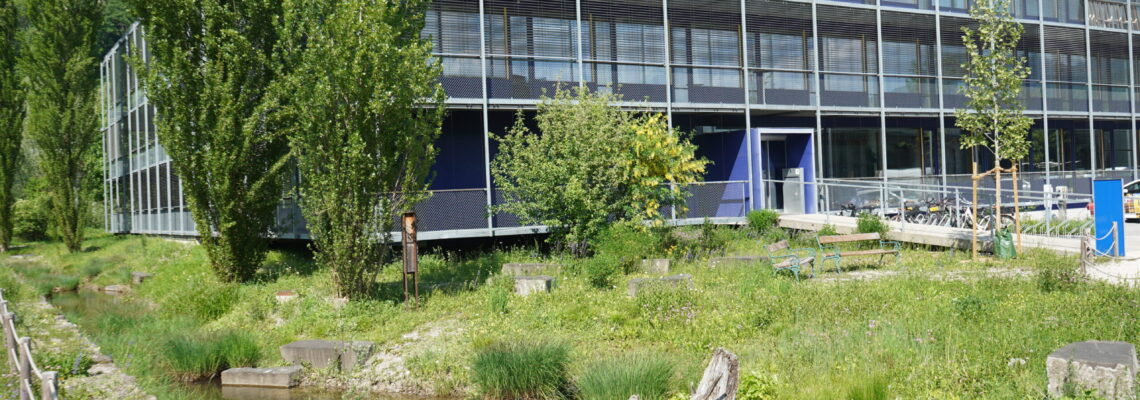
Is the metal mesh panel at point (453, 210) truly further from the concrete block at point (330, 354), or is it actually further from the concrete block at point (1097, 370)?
the concrete block at point (1097, 370)

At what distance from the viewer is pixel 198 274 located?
18141 millimetres

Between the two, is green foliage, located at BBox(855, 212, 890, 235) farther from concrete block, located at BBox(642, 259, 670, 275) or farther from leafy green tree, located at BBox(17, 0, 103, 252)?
leafy green tree, located at BBox(17, 0, 103, 252)

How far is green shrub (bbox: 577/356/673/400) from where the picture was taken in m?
7.64

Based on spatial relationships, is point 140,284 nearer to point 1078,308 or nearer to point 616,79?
point 616,79

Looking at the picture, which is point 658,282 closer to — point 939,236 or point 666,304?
point 666,304

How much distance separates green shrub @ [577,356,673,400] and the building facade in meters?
9.52

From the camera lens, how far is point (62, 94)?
29656 millimetres

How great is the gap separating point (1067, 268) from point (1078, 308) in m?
3.08

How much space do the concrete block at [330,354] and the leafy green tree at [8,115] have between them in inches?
1030

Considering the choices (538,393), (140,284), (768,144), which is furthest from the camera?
(768,144)

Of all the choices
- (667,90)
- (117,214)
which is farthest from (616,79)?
(117,214)

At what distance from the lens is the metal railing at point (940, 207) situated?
59.3 ft

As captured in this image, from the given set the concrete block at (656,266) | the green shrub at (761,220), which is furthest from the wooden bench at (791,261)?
the green shrub at (761,220)

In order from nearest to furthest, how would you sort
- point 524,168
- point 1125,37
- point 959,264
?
point 959,264
point 524,168
point 1125,37
